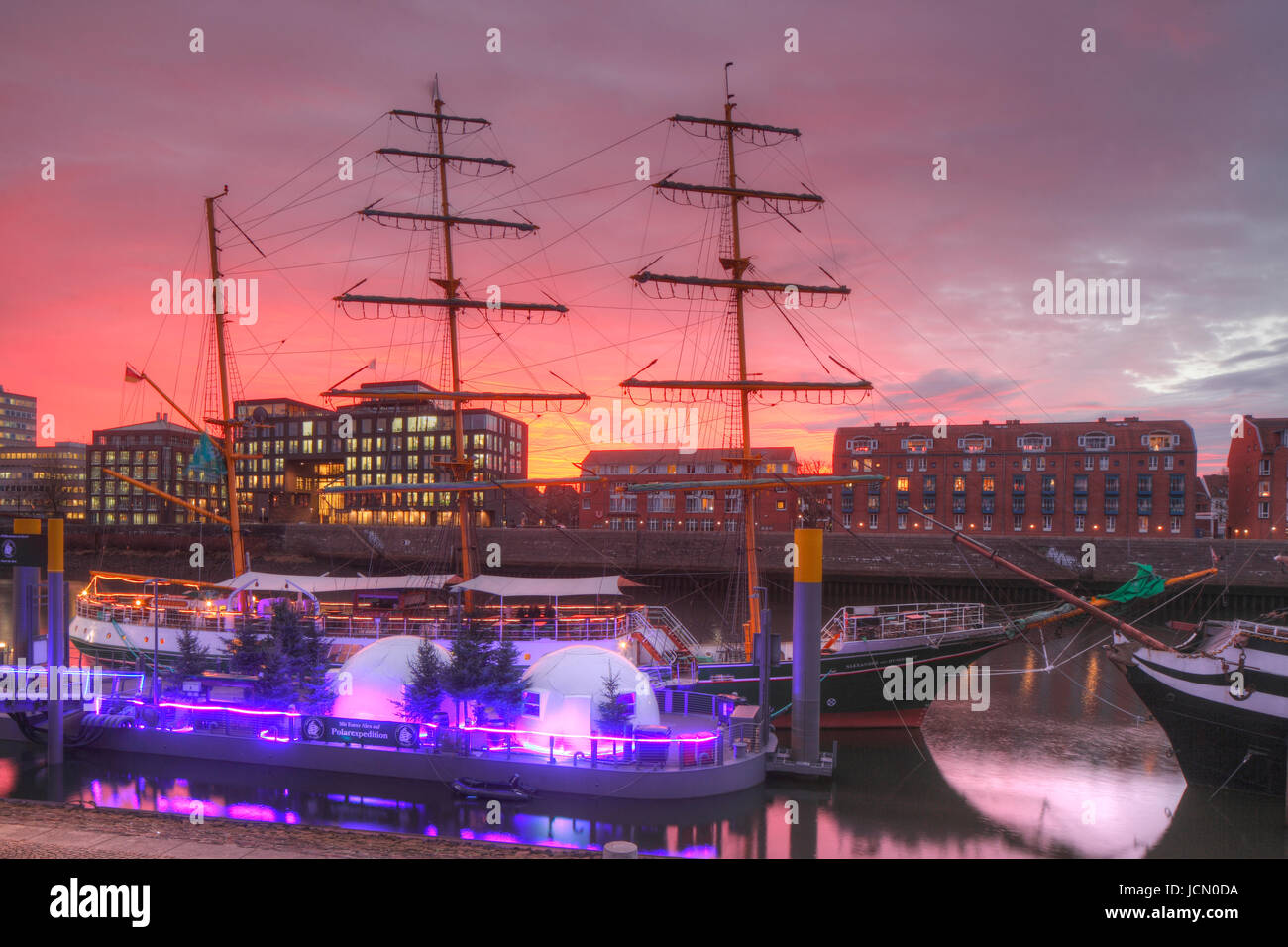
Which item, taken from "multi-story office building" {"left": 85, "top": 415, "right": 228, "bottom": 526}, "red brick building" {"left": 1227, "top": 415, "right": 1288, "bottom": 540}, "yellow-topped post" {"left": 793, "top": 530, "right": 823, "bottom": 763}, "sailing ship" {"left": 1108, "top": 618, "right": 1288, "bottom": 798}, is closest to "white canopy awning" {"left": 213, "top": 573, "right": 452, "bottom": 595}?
"yellow-topped post" {"left": 793, "top": 530, "right": 823, "bottom": 763}

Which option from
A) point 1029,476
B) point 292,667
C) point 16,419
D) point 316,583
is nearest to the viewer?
point 292,667

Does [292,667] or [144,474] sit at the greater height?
[144,474]

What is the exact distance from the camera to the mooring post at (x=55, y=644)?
18625 millimetres

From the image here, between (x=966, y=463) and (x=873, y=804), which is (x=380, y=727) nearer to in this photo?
(x=873, y=804)

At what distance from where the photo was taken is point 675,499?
7712 cm

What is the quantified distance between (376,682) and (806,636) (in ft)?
34.8

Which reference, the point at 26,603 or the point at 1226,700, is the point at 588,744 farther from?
the point at 26,603

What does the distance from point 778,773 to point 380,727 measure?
30.8ft

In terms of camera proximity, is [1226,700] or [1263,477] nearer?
[1226,700]

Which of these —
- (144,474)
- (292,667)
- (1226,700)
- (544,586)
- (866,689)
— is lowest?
(866,689)

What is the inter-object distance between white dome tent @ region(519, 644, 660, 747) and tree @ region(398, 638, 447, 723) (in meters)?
2.01

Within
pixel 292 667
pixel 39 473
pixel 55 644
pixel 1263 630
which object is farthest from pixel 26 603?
pixel 39 473

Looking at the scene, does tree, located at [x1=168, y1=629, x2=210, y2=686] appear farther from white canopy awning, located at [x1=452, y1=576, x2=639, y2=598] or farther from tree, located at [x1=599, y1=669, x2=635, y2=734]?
tree, located at [x1=599, y1=669, x2=635, y2=734]

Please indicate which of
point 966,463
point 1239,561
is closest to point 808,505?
point 1239,561
